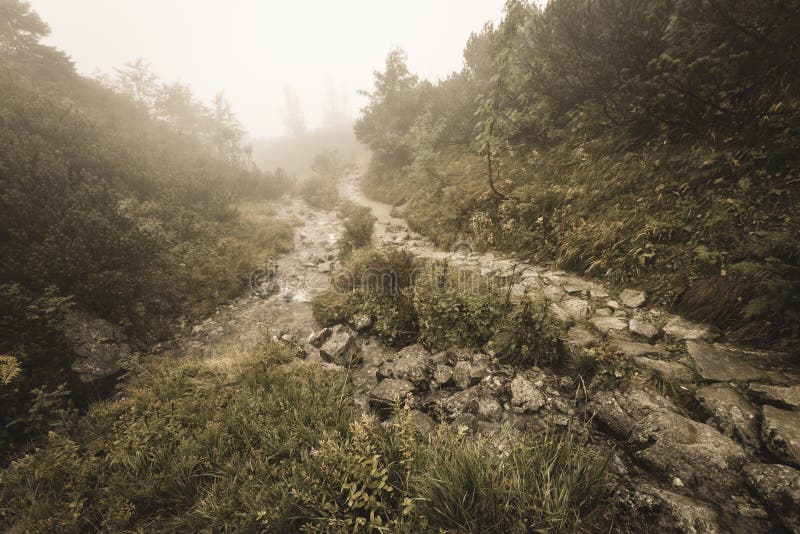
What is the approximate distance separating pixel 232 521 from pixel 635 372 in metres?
4.31

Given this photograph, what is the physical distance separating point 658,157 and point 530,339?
4.47 metres

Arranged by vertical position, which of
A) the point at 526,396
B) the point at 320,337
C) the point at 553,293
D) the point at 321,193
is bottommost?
the point at 320,337

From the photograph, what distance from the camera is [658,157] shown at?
5.63m

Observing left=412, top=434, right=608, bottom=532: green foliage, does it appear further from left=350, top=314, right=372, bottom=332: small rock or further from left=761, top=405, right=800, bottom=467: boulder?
left=350, top=314, right=372, bottom=332: small rock

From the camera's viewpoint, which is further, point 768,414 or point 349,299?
point 349,299

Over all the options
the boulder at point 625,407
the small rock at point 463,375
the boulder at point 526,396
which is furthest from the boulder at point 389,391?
the boulder at point 625,407

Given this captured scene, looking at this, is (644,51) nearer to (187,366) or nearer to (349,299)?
(349,299)

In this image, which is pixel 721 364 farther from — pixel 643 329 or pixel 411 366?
pixel 411 366

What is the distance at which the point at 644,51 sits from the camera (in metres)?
6.20

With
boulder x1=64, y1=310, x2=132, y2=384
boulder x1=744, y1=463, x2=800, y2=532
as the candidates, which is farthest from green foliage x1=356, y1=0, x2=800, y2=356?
boulder x1=64, y1=310, x2=132, y2=384

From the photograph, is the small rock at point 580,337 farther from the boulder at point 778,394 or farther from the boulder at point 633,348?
the boulder at point 778,394

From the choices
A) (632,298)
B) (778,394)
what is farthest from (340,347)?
(778,394)

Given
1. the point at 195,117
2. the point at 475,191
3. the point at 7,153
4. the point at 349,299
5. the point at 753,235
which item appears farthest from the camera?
the point at 195,117

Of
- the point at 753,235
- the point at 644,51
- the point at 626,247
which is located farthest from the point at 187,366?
the point at 644,51
